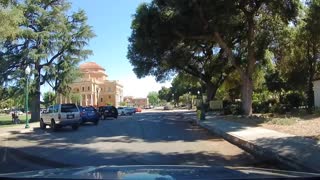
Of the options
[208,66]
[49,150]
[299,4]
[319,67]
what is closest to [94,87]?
[208,66]

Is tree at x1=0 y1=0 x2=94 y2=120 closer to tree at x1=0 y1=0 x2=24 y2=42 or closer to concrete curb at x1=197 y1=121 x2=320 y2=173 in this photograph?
tree at x1=0 y1=0 x2=24 y2=42

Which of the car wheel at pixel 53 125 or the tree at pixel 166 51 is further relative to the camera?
the tree at pixel 166 51

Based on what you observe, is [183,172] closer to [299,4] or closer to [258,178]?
[258,178]

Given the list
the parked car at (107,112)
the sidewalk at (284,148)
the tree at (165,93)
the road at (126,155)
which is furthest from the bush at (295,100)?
the tree at (165,93)

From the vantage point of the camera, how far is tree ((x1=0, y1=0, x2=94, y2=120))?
169 feet

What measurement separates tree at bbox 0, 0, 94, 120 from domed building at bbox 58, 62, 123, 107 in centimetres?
8504

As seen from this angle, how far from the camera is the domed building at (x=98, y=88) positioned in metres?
143

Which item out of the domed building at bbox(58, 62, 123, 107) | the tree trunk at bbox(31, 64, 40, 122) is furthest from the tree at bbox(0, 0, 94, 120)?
the domed building at bbox(58, 62, 123, 107)

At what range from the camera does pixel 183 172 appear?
513 centimetres

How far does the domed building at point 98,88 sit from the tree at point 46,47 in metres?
85.0

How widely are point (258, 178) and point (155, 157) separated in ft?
34.0

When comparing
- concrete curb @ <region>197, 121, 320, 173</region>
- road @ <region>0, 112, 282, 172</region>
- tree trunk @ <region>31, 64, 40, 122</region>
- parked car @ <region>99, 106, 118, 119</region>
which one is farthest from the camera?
tree trunk @ <region>31, 64, 40, 122</region>

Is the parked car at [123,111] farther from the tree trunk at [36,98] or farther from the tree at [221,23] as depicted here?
the tree at [221,23]

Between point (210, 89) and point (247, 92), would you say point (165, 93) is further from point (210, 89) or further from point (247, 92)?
point (247, 92)
